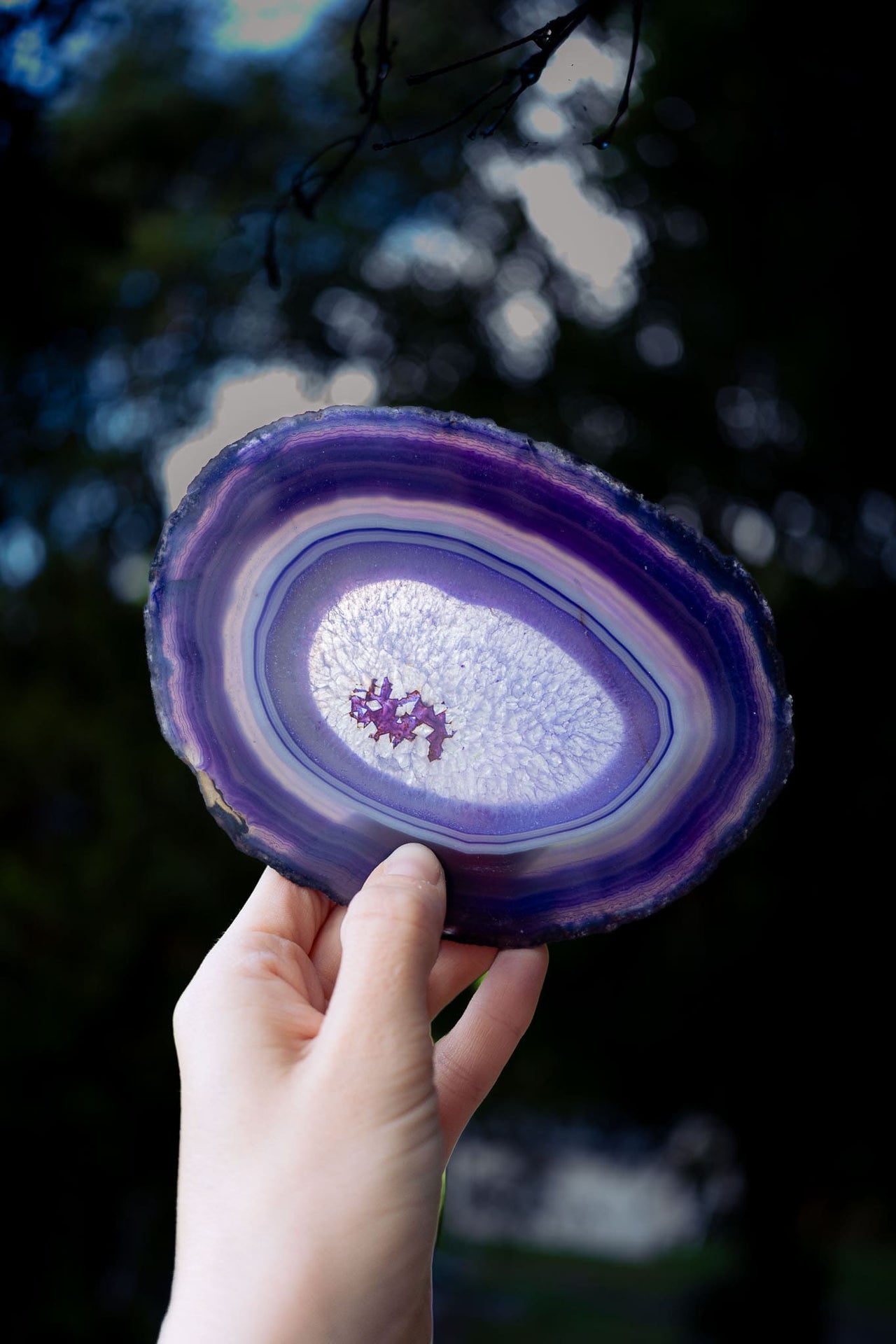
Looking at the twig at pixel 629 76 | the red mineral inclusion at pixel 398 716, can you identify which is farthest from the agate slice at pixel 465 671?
the twig at pixel 629 76

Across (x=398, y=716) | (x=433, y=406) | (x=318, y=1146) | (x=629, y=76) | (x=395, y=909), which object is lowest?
(x=318, y=1146)

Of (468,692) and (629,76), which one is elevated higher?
(629,76)

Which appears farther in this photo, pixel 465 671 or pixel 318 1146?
pixel 465 671

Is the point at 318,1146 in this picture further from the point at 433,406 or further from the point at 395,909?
the point at 433,406

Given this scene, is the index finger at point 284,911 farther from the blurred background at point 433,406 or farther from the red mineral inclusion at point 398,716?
the blurred background at point 433,406

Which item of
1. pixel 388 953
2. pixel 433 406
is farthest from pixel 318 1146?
pixel 433 406

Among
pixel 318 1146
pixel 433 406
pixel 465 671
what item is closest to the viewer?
pixel 318 1146

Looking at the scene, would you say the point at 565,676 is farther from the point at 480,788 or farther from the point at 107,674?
the point at 107,674

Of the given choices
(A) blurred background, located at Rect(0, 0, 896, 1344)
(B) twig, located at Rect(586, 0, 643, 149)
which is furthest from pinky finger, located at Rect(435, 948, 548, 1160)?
(A) blurred background, located at Rect(0, 0, 896, 1344)
